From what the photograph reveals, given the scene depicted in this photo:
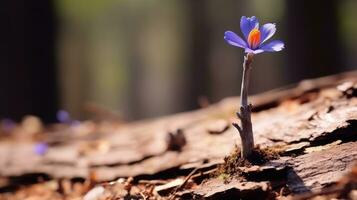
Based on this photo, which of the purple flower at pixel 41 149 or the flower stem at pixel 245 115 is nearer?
the flower stem at pixel 245 115

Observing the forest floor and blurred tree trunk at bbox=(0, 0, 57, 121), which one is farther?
blurred tree trunk at bbox=(0, 0, 57, 121)

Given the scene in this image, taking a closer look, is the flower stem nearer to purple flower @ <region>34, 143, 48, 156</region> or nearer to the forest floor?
the forest floor

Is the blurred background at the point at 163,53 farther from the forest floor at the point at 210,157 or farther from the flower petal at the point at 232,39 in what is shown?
the flower petal at the point at 232,39

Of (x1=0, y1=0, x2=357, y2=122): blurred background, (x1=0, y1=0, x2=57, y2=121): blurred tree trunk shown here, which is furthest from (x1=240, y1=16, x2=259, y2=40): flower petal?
(x1=0, y1=0, x2=57, y2=121): blurred tree trunk

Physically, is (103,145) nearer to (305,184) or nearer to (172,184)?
(172,184)

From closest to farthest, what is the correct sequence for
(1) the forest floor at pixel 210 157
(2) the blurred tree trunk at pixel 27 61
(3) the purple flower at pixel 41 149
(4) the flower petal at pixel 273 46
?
(4) the flower petal at pixel 273 46
(1) the forest floor at pixel 210 157
(3) the purple flower at pixel 41 149
(2) the blurred tree trunk at pixel 27 61

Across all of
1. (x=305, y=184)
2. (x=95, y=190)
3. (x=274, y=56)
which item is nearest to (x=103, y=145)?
(x=95, y=190)

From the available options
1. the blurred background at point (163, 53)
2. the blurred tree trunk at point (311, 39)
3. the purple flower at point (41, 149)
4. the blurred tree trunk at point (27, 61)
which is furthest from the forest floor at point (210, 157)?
the blurred tree trunk at point (311, 39)
